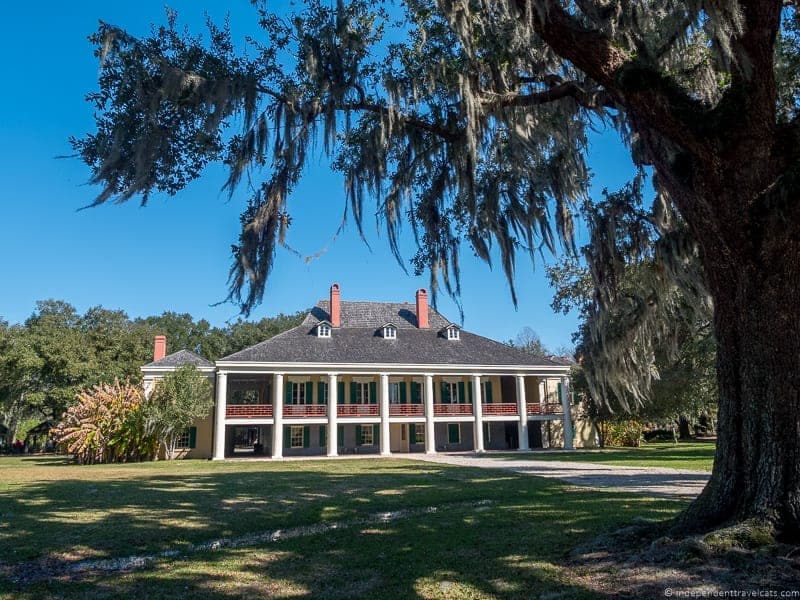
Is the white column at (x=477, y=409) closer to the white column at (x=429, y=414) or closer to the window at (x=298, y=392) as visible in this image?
the white column at (x=429, y=414)

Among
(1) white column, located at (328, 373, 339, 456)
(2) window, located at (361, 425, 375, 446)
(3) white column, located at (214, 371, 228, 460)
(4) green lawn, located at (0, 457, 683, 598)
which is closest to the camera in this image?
(4) green lawn, located at (0, 457, 683, 598)

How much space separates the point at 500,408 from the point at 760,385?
25.0 meters

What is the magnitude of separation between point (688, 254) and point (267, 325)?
47721mm

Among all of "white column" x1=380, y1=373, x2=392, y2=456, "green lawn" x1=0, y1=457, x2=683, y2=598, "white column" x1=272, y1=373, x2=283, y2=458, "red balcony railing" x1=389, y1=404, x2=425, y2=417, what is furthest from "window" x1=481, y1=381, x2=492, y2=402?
"green lawn" x1=0, y1=457, x2=683, y2=598

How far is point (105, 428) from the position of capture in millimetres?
21109

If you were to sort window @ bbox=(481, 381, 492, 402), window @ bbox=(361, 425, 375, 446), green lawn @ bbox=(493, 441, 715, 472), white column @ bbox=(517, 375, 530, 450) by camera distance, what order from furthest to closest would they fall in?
window @ bbox=(481, 381, 492, 402)
window @ bbox=(361, 425, 375, 446)
white column @ bbox=(517, 375, 530, 450)
green lawn @ bbox=(493, 441, 715, 472)

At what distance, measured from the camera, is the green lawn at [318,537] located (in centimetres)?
411

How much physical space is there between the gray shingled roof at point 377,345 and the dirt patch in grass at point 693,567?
22.4 metres

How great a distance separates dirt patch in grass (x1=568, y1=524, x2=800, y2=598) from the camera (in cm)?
362

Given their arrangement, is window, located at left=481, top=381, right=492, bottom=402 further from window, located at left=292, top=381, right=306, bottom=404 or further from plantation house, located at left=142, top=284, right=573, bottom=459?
window, located at left=292, top=381, right=306, bottom=404

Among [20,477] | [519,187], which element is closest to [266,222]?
[519,187]

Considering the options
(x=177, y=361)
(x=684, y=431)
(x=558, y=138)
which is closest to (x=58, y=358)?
(x=177, y=361)

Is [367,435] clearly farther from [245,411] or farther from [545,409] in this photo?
[545,409]

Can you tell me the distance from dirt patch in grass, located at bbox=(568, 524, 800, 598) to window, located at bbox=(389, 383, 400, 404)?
2464cm
